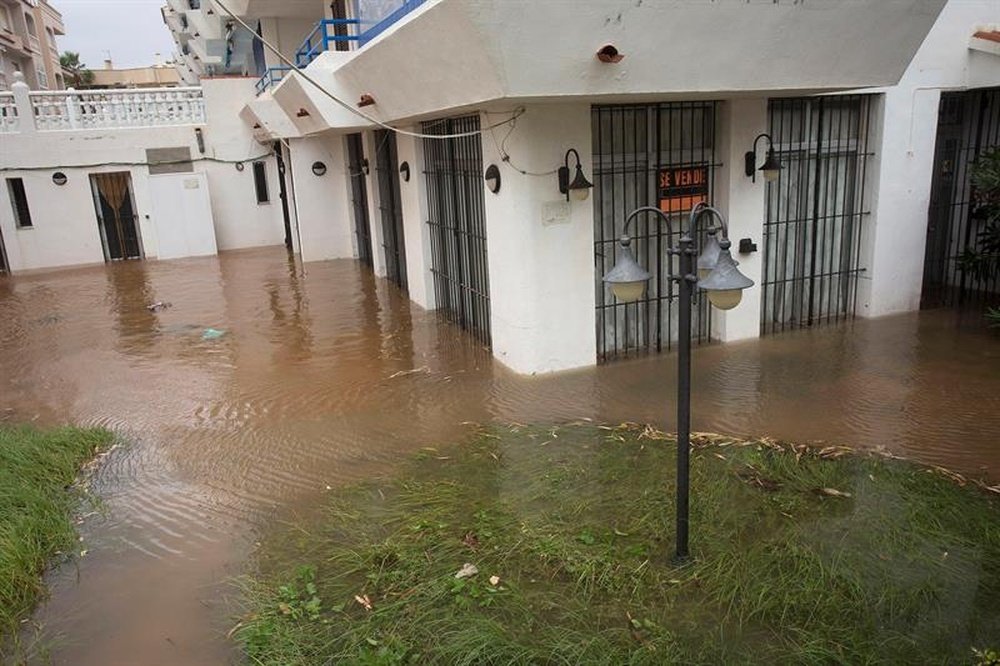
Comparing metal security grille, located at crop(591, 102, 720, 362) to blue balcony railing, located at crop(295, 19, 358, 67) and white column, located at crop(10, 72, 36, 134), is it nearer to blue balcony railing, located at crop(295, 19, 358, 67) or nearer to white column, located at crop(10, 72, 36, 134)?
blue balcony railing, located at crop(295, 19, 358, 67)

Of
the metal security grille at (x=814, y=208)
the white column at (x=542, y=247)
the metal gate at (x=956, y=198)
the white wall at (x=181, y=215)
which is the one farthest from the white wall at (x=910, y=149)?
the white wall at (x=181, y=215)

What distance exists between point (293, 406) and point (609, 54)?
435cm

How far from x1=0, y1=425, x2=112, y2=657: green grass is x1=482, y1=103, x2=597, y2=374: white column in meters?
4.05

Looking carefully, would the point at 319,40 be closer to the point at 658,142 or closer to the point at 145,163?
the point at 658,142

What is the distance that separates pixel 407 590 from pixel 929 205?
866 centimetres

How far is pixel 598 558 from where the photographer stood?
401 centimetres

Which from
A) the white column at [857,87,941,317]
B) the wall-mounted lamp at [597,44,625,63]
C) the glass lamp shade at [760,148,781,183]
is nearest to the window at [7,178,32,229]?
the wall-mounted lamp at [597,44,625,63]

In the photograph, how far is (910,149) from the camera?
8695 mm

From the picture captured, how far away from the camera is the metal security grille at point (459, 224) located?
28.0 feet

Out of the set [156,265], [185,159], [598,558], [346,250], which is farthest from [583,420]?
[185,159]

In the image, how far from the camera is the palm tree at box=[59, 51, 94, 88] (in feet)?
145

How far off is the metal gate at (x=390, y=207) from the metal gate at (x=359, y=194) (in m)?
1.14

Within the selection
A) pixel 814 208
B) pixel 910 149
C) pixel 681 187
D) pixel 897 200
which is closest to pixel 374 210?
pixel 681 187

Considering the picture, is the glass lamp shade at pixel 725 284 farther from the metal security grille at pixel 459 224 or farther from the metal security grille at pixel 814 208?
the metal security grille at pixel 814 208
